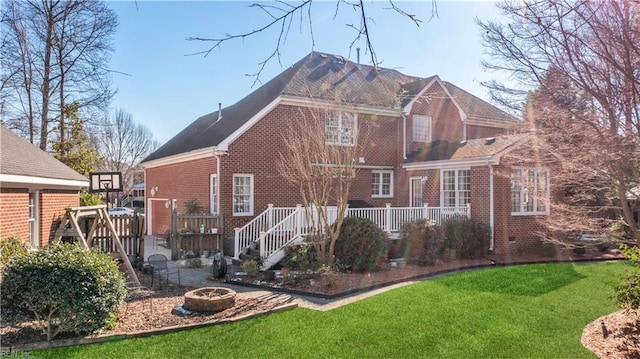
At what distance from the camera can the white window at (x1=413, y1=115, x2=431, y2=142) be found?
1908cm

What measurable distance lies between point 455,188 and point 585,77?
417 inches

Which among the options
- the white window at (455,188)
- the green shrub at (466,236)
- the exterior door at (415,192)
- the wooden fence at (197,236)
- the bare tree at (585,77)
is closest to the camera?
the bare tree at (585,77)

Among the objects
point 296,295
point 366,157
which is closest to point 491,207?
point 366,157

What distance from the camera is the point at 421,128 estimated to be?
63.1 feet

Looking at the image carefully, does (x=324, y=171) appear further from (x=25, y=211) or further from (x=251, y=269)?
(x=25, y=211)

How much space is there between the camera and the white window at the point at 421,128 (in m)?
19.1

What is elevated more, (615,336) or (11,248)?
(11,248)

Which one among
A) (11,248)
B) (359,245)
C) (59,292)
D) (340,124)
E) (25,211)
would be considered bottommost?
(359,245)

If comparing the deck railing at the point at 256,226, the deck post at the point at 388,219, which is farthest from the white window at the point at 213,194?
the deck post at the point at 388,219

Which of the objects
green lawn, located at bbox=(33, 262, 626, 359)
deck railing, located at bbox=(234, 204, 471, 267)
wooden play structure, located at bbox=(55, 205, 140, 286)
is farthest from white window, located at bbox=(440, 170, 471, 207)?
wooden play structure, located at bbox=(55, 205, 140, 286)

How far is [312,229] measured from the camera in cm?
1134

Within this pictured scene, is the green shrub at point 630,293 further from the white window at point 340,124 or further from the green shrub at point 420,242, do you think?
the white window at point 340,124

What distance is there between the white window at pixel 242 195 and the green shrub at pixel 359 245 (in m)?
4.81

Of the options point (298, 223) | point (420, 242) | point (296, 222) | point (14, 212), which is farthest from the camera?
point (420, 242)
